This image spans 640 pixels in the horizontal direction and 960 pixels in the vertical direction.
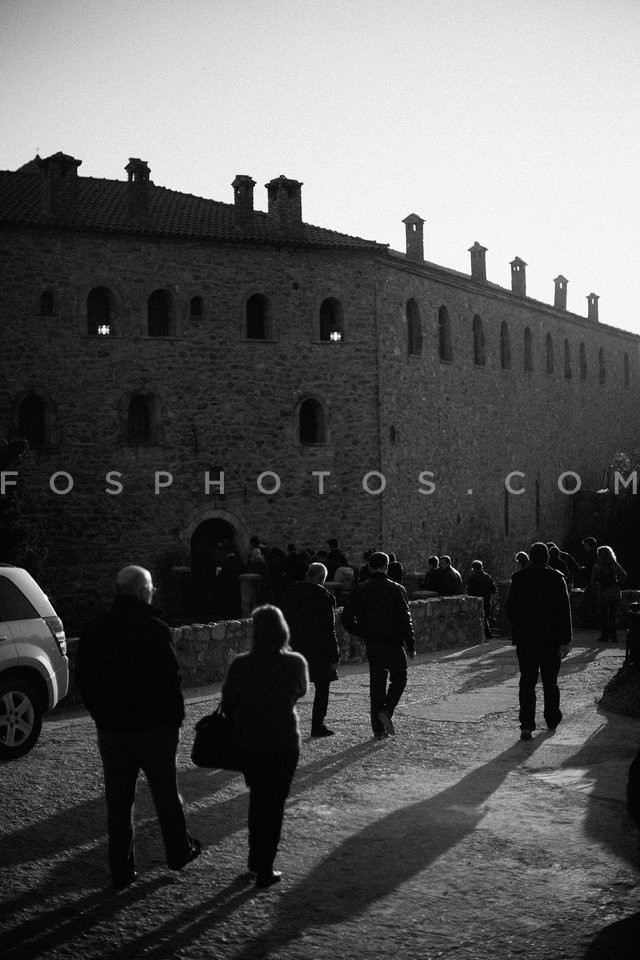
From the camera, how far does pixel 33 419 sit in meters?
26.4

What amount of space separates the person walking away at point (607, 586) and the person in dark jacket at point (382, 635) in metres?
7.73

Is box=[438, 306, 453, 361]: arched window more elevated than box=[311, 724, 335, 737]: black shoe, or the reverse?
box=[438, 306, 453, 361]: arched window

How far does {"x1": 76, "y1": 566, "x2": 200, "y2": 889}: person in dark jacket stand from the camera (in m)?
5.56

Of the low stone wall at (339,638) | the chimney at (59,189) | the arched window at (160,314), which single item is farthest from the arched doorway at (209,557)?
the low stone wall at (339,638)

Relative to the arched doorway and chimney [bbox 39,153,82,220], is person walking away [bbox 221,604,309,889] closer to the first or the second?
the arched doorway

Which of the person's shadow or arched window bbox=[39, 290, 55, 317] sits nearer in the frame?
the person's shadow

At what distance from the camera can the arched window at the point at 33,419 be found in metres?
26.2

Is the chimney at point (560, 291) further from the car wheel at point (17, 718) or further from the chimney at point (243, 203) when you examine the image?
the car wheel at point (17, 718)

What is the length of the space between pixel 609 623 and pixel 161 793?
12717 mm

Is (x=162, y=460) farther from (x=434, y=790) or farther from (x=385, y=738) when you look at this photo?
(x=434, y=790)

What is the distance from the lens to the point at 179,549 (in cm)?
2697

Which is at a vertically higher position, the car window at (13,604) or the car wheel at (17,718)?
the car window at (13,604)

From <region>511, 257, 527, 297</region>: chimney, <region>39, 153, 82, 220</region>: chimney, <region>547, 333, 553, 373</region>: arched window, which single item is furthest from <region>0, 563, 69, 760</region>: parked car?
<region>511, 257, 527, 297</region>: chimney

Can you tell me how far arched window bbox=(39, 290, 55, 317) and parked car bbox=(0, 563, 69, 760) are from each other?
18.4 metres
